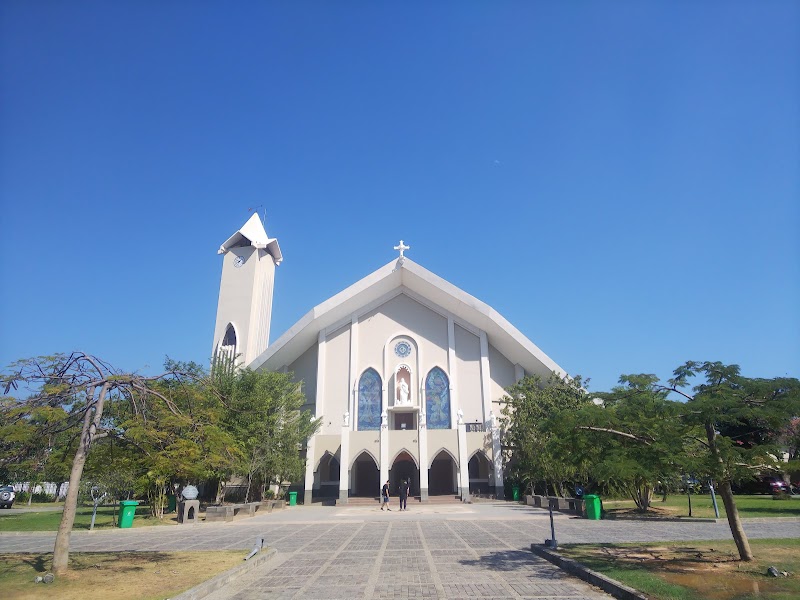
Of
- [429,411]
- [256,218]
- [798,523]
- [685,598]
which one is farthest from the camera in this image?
[256,218]

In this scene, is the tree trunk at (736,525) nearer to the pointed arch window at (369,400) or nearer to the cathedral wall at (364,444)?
the cathedral wall at (364,444)

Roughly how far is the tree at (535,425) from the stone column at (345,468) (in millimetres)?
7444

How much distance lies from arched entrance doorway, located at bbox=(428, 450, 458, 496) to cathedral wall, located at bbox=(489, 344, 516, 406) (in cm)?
442

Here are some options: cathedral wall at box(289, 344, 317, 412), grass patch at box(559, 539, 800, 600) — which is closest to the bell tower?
cathedral wall at box(289, 344, 317, 412)

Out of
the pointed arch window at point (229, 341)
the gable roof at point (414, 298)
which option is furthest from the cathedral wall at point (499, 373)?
the pointed arch window at point (229, 341)

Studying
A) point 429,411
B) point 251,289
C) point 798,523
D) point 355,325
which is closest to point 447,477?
point 429,411

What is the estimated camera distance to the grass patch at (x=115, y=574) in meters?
6.00

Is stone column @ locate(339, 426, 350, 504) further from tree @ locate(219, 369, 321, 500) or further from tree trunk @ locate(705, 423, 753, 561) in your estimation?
tree trunk @ locate(705, 423, 753, 561)

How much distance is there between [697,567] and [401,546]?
5215 mm

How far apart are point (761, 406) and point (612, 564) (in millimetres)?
2999

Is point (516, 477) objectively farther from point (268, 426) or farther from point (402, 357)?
point (268, 426)

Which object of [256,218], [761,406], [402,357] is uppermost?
[256,218]

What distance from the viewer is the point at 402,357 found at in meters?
27.0

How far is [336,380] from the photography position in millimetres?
26641
